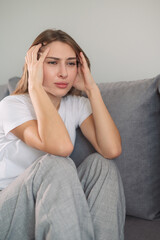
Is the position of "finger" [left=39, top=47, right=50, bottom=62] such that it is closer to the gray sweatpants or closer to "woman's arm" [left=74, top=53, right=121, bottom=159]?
"woman's arm" [left=74, top=53, right=121, bottom=159]

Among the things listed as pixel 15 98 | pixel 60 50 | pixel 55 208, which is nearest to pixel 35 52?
pixel 60 50

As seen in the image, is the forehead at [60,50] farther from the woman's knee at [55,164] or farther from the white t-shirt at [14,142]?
the woman's knee at [55,164]

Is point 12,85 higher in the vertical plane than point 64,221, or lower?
higher

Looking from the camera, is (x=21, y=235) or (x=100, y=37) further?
(x=100, y=37)

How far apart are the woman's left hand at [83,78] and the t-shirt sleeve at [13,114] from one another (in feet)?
1.01

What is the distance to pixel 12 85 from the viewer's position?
1774 millimetres

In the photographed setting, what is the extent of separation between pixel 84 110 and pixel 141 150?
14.2 inches

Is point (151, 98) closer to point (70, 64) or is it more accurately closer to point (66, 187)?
point (70, 64)

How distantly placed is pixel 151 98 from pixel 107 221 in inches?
22.9

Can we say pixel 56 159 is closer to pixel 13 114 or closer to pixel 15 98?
pixel 13 114

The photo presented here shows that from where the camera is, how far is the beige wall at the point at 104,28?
1606 millimetres

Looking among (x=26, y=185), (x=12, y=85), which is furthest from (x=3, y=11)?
(x=26, y=185)

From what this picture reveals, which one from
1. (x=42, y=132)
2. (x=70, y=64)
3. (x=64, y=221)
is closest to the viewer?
(x=64, y=221)

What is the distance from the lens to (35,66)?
131cm
